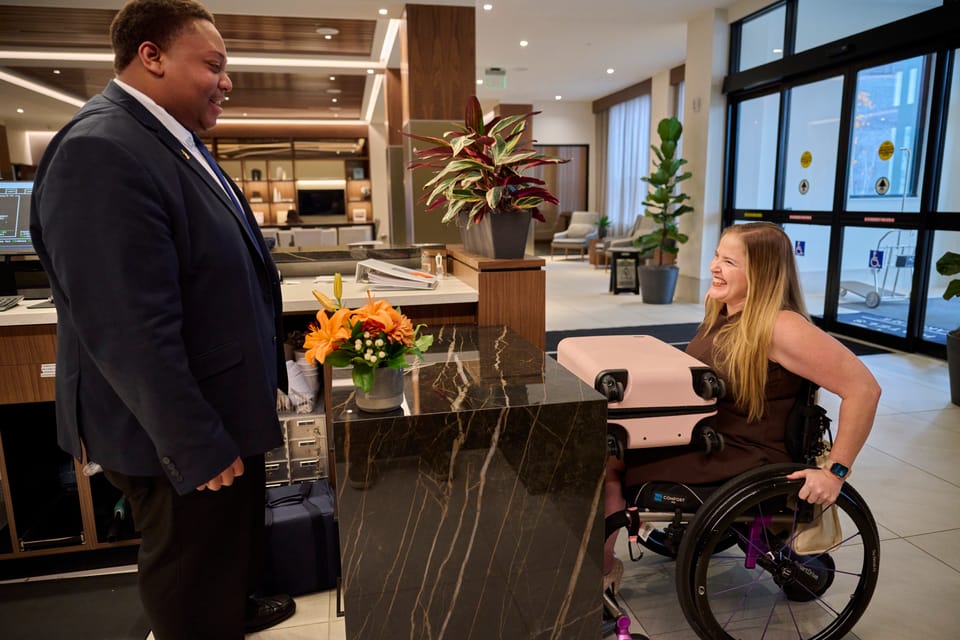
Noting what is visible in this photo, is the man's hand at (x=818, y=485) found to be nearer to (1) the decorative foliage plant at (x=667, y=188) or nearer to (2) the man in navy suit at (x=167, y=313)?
(2) the man in navy suit at (x=167, y=313)

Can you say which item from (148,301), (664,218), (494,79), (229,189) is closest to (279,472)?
(229,189)

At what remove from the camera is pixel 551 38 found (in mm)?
7883

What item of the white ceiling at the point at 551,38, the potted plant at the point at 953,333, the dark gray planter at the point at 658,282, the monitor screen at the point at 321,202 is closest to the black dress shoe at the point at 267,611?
the potted plant at the point at 953,333

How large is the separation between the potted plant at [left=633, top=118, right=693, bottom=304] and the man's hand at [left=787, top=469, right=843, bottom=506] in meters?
5.86

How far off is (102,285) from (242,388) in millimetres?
325

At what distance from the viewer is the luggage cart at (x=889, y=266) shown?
5023 millimetres

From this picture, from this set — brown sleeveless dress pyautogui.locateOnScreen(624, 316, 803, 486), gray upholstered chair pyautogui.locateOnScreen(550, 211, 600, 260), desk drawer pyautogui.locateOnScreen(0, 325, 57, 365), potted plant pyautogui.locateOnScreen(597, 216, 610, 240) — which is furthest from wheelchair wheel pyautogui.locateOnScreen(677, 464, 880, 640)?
gray upholstered chair pyautogui.locateOnScreen(550, 211, 600, 260)

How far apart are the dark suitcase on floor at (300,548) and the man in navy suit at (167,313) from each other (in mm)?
557

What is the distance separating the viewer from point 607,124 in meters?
12.8

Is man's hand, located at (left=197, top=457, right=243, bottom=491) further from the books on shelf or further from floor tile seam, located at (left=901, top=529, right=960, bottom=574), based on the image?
floor tile seam, located at (left=901, top=529, right=960, bottom=574)

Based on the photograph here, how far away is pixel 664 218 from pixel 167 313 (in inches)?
264

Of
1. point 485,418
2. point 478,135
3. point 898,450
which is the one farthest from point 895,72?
point 485,418

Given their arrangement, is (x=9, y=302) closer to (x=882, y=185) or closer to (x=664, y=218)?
(x=882, y=185)

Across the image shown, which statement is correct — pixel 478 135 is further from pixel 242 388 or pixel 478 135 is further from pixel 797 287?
pixel 242 388
